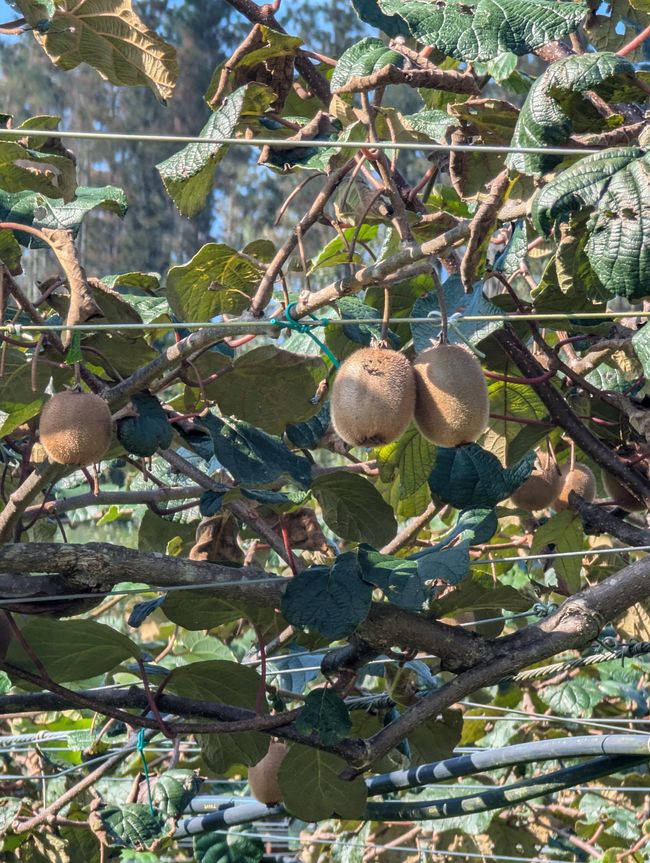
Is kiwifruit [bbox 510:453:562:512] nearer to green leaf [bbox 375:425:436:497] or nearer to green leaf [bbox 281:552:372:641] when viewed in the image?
green leaf [bbox 375:425:436:497]

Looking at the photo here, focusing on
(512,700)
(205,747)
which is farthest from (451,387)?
(512,700)

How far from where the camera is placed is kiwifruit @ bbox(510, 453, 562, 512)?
6.36ft

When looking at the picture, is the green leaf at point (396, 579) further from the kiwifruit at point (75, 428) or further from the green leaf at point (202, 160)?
the green leaf at point (202, 160)

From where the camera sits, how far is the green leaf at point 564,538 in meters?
2.00

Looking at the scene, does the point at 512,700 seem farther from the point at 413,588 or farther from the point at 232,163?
the point at 232,163

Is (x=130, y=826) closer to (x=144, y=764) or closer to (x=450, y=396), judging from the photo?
(x=144, y=764)

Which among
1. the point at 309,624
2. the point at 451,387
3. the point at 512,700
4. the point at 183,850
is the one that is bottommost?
the point at 183,850

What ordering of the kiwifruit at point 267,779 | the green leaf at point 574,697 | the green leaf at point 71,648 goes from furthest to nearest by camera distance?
the green leaf at point 574,697 → the kiwifruit at point 267,779 → the green leaf at point 71,648

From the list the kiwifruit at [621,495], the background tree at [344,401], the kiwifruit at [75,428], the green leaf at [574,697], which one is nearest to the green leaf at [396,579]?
the background tree at [344,401]

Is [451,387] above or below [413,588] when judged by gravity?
above

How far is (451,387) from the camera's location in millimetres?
1342

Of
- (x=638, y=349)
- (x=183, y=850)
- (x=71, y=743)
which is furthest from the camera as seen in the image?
(x=183, y=850)

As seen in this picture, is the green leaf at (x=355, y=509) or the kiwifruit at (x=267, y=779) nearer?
the green leaf at (x=355, y=509)

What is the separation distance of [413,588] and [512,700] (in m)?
1.95
